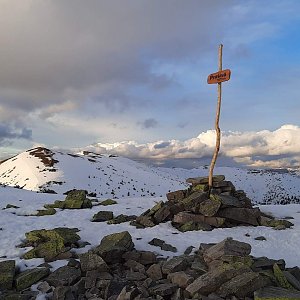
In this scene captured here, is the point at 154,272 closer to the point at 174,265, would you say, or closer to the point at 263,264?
the point at 174,265

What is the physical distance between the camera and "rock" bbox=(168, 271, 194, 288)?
31.7ft

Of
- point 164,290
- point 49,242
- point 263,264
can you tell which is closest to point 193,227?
point 263,264

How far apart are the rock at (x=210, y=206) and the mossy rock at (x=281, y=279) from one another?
7469mm

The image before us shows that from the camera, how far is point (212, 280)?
359 inches

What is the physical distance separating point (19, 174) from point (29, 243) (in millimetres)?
44445

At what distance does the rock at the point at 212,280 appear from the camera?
9.04 m

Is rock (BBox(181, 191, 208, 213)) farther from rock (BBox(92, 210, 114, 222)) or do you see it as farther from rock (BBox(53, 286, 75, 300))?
rock (BBox(53, 286, 75, 300))

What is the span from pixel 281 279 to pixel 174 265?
3.13 m

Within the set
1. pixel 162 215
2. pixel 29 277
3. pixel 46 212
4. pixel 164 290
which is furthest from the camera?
pixel 46 212

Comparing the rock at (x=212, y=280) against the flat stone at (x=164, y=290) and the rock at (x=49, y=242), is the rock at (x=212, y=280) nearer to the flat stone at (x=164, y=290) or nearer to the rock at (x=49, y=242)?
the flat stone at (x=164, y=290)

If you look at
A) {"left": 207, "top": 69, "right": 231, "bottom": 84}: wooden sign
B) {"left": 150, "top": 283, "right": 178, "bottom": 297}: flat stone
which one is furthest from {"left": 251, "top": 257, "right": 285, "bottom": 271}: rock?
{"left": 207, "top": 69, "right": 231, "bottom": 84}: wooden sign

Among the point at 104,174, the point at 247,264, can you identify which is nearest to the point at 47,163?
the point at 104,174

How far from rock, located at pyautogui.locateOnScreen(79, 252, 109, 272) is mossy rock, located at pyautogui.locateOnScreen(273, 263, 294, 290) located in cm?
532

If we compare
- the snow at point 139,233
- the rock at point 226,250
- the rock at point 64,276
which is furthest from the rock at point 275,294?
the rock at point 64,276
